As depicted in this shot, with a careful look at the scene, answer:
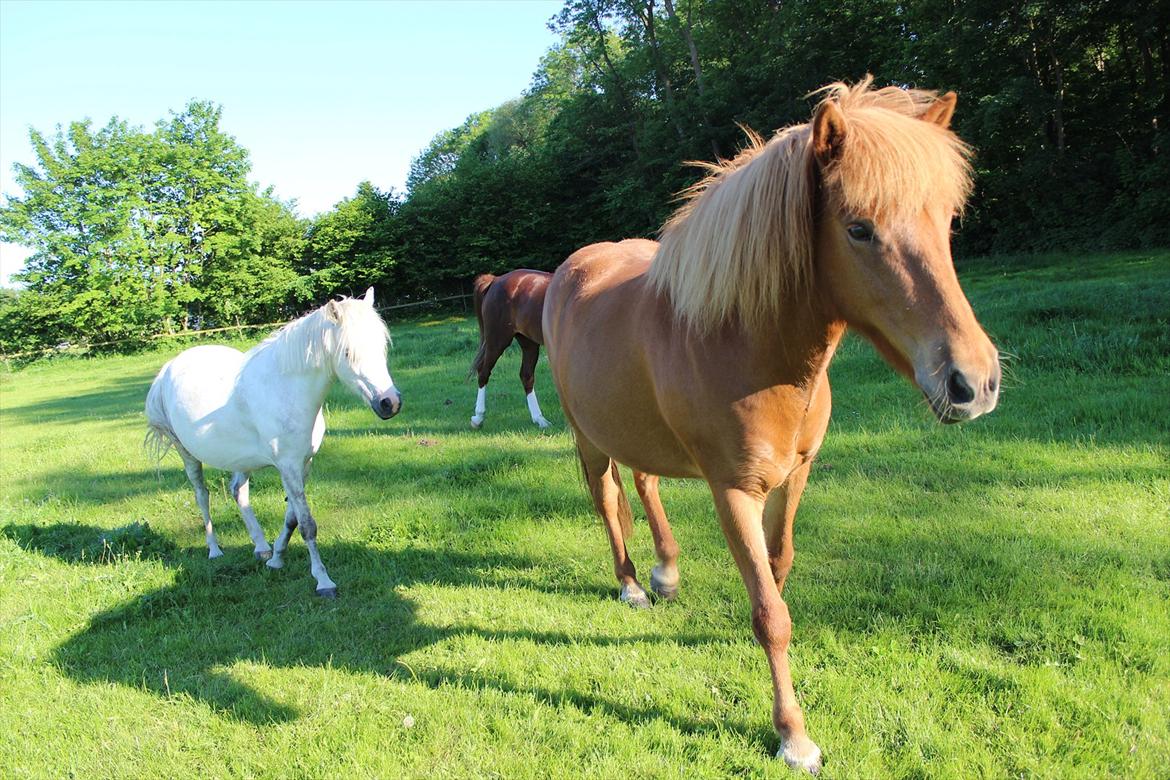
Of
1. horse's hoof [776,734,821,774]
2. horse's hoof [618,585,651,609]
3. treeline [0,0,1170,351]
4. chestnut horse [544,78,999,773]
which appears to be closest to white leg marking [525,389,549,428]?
horse's hoof [618,585,651,609]

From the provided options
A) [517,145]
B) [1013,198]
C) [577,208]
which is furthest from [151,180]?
[1013,198]

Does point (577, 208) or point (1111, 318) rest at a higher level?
point (577, 208)

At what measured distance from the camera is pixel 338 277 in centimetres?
2862

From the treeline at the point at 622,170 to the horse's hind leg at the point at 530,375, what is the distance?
15259mm

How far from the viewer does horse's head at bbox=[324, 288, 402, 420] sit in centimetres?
403

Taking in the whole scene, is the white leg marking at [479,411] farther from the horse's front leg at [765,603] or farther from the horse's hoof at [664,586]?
the horse's front leg at [765,603]

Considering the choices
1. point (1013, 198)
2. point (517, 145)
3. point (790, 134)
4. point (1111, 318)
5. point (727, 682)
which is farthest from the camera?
point (517, 145)

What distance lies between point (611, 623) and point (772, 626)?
1218 mm

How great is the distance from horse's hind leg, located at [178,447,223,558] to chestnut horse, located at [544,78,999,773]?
11.1 ft

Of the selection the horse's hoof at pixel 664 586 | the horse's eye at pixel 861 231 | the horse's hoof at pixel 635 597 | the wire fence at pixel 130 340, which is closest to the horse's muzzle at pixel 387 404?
the horse's hoof at pixel 635 597

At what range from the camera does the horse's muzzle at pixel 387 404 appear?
13.0ft

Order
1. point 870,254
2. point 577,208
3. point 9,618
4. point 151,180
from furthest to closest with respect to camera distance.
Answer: point 577,208 < point 151,180 < point 9,618 < point 870,254

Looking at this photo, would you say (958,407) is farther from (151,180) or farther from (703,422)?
(151,180)

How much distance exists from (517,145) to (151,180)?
2434cm
